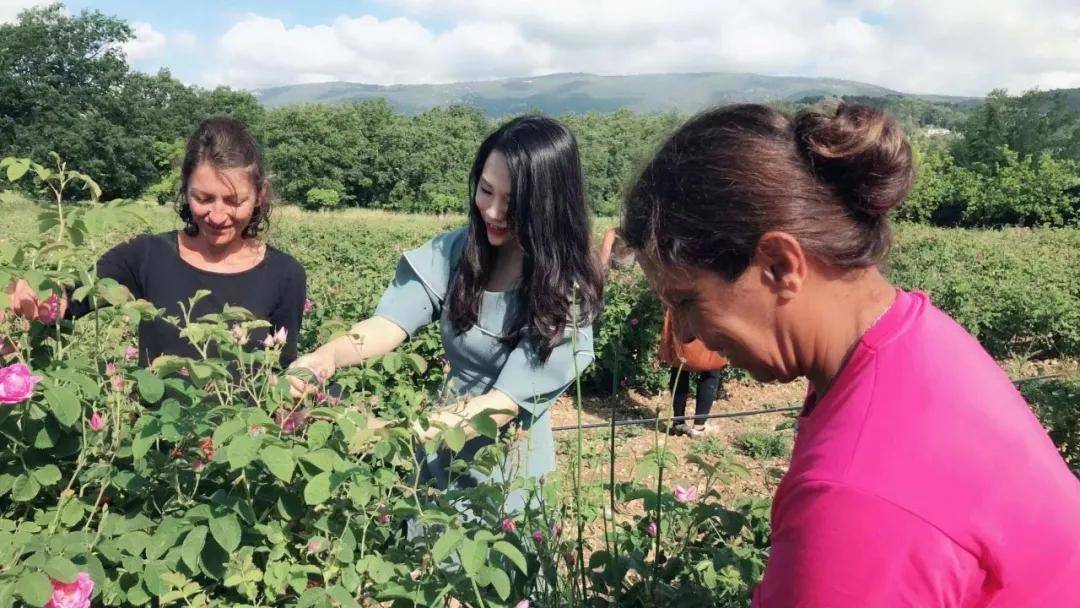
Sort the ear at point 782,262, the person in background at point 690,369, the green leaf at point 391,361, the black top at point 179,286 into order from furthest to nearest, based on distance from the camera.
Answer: the person in background at point 690,369 → the black top at point 179,286 → the green leaf at point 391,361 → the ear at point 782,262

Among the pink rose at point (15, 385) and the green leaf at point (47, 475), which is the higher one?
the pink rose at point (15, 385)

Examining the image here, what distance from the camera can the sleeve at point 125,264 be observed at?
2.09 meters

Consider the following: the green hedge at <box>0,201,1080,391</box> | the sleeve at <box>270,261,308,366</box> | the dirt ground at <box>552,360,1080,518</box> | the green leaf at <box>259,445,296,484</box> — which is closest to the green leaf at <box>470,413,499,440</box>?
the green leaf at <box>259,445,296,484</box>

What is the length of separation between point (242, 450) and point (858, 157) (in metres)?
0.82

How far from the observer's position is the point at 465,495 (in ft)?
3.84

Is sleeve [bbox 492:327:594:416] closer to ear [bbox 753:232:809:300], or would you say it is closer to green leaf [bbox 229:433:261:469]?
green leaf [bbox 229:433:261:469]

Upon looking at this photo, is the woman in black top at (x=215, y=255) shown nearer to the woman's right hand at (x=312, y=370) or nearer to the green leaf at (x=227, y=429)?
the woman's right hand at (x=312, y=370)

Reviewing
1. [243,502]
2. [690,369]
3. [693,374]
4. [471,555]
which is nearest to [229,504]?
[243,502]

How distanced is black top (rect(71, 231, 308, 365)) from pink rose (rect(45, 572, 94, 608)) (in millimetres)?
983

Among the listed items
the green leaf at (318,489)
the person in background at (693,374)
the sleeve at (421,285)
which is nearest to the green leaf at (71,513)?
the green leaf at (318,489)

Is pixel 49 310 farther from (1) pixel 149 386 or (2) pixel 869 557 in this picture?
(2) pixel 869 557

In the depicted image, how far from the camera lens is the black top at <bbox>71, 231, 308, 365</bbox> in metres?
2.08

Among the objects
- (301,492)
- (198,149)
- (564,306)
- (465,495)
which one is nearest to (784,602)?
(465,495)

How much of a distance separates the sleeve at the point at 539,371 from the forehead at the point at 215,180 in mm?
959
